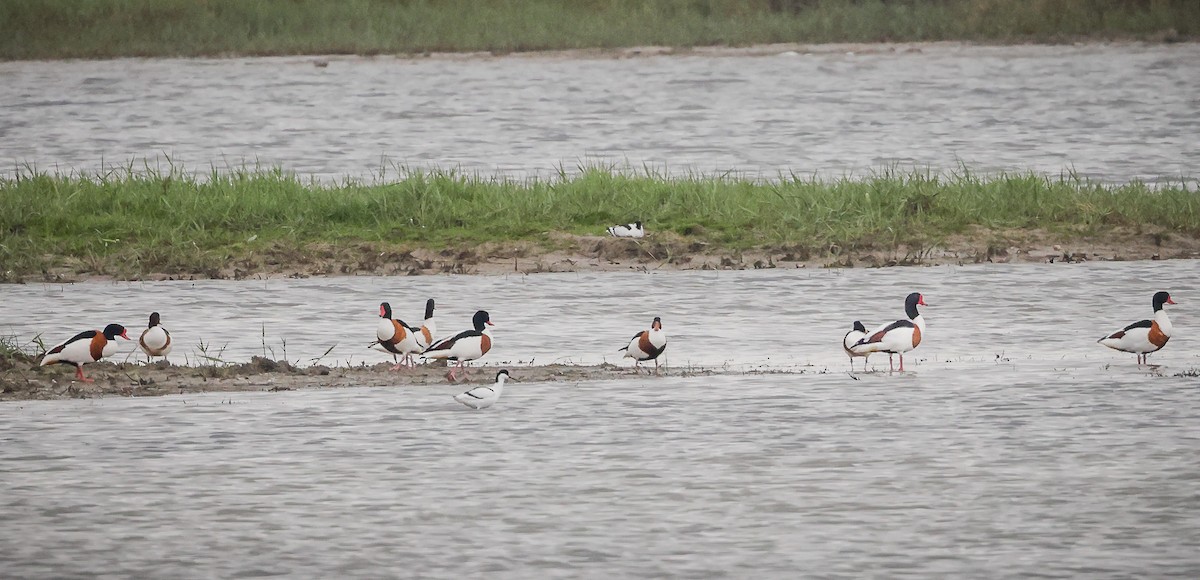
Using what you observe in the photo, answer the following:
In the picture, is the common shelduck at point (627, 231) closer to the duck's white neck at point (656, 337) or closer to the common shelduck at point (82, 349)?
the duck's white neck at point (656, 337)

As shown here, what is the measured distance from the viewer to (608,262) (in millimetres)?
17531

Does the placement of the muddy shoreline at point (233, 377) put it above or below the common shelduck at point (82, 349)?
below

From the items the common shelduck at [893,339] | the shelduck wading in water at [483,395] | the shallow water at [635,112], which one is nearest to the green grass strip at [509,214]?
the shallow water at [635,112]

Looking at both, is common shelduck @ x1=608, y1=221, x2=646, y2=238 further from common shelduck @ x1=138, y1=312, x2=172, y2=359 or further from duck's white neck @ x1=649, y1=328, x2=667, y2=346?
common shelduck @ x1=138, y1=312, x2=172, y2=359

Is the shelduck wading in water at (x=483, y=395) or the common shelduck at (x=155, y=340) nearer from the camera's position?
the shelduck wading in water at (x=483, y=395)

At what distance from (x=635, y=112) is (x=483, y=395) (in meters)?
22.9

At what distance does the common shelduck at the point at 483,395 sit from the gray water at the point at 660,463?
11cm

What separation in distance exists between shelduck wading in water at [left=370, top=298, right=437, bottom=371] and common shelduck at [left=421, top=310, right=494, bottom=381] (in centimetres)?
11

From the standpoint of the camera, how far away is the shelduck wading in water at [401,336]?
11836mm

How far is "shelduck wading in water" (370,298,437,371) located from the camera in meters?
11.8

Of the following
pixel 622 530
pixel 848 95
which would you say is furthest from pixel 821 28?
pixel 622 530

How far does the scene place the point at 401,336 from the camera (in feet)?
39.2

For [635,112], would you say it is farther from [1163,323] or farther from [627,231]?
[1163,323]

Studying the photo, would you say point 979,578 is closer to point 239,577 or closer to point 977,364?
point 239,577
